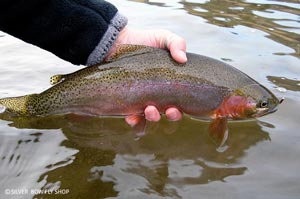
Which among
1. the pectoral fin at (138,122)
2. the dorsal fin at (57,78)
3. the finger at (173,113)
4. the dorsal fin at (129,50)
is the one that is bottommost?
the pectoral fin at (138,122)

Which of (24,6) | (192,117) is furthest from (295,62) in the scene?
(24,6)

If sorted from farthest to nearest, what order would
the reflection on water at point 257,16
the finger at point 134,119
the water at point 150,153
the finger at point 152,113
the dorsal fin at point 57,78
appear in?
the reflection on water at point 257,16 < the dorsal fin at point 57,78 < the finger at point 134,119 < the finger at point 152,113 < the water at point 150,153

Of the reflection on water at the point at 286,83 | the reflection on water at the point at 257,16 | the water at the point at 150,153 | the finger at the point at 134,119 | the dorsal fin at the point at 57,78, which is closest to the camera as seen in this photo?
the water at the point at 150,153

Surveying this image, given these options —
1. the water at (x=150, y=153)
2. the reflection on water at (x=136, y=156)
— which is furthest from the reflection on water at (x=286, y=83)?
the reflection on water at (x=136, y=156)

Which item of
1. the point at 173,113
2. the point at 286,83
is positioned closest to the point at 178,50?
the point at 173,113

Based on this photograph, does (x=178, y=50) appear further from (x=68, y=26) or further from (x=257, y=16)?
(x=257, y=16)

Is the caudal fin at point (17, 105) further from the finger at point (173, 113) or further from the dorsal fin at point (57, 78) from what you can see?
the finger at point (173, 113)

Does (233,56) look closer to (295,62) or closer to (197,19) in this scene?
(295,62)
